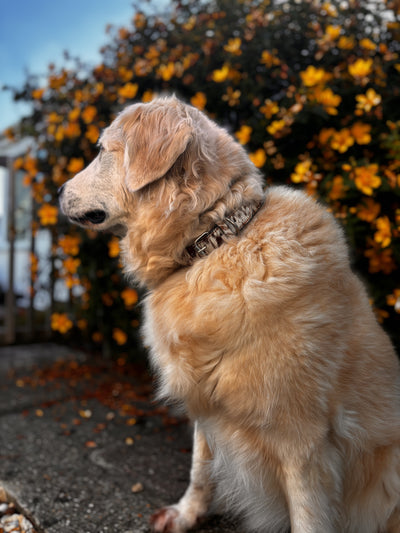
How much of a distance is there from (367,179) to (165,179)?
117 cm

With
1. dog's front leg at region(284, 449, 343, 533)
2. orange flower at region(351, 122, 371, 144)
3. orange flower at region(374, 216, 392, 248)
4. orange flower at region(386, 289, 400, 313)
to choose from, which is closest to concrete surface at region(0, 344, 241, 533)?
dog's front leg at region(284, 449, 343, 533)

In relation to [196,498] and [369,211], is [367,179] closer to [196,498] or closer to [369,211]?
[369,211]

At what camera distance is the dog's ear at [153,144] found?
1.61 metres

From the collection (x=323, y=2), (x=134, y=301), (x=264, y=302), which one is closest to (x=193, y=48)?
(x=323, y=2)

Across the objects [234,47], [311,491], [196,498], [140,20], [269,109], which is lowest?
[196,498]

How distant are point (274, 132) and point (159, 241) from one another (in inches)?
51.2

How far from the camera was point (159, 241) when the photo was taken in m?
1.70

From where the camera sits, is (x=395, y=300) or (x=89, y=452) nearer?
(x=395, y=300)

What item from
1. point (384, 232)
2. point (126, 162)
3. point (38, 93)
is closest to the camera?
point (126, 162)

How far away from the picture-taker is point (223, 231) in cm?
162

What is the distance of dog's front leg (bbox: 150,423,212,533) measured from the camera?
6.11ft

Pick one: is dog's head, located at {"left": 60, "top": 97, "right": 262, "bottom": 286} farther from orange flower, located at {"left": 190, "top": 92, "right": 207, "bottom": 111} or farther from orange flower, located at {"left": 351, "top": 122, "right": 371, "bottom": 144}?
orange flower, located at {"left": 190, "top": 92, "right": 207, "bottom": 111}

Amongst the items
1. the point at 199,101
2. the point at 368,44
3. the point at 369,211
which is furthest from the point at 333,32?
the point at 369,211

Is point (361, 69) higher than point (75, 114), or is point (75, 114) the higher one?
point (361, 69)
